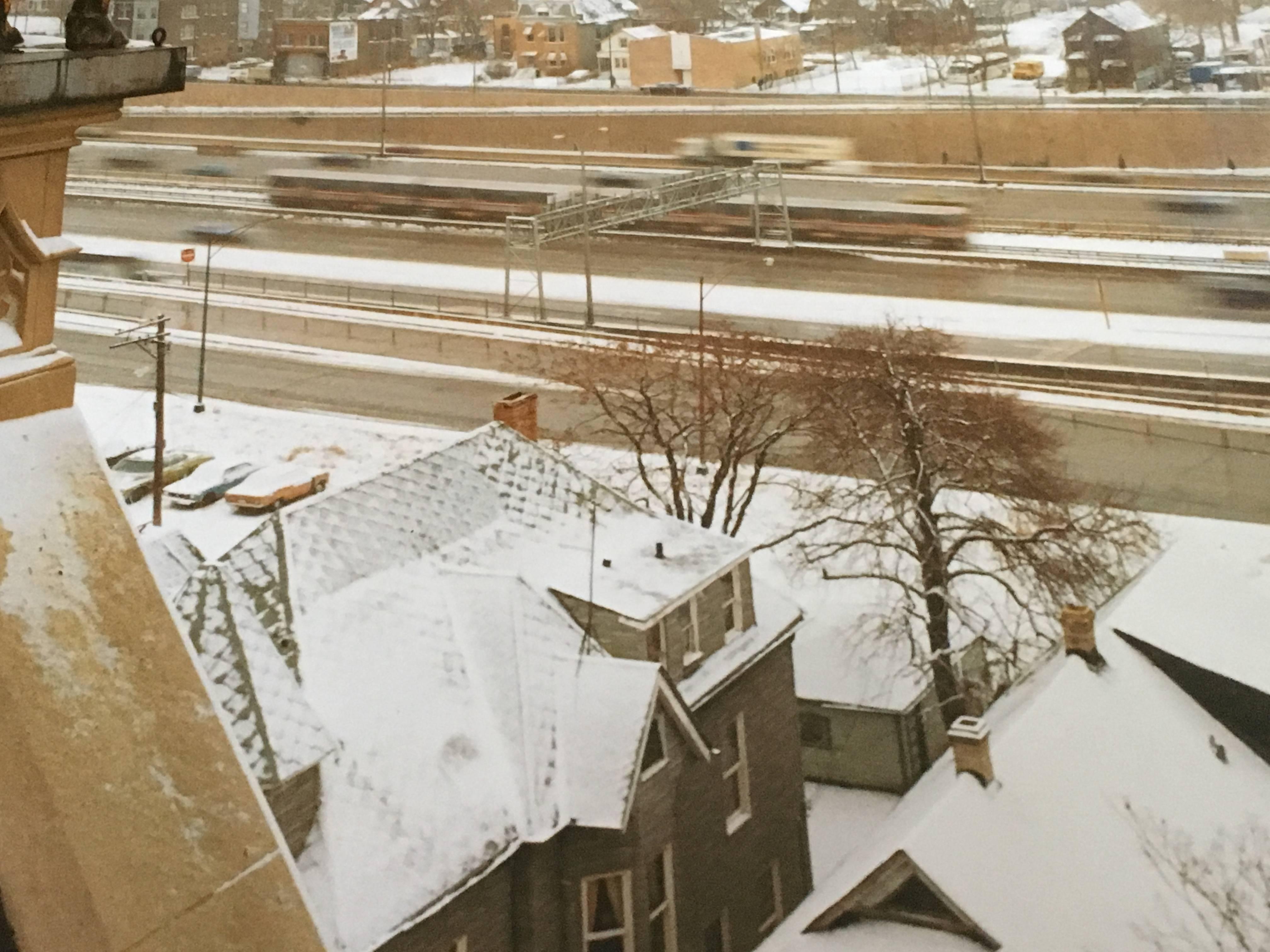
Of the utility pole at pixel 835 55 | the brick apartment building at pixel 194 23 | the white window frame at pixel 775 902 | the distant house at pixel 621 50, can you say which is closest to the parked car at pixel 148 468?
the brick apartment building at pixel 194 23

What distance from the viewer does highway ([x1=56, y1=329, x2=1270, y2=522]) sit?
5984 millimetres

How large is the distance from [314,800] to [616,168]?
6.09m

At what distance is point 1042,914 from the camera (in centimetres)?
401

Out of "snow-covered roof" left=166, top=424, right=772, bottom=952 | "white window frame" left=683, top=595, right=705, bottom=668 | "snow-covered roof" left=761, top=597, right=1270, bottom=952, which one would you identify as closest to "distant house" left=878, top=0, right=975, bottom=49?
"snow-covered roof" left=761, top=597, right=1270, bottom=952

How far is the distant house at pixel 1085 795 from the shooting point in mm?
4055

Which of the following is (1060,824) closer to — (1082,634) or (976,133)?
(1082,634)

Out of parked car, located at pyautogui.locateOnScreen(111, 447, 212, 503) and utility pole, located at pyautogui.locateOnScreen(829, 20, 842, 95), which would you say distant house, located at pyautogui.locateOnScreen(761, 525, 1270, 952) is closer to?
parked car, located at pyautogui.locateOnScreen(111, 447, 212, 503)

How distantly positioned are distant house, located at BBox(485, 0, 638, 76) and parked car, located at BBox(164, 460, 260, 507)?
4.49m

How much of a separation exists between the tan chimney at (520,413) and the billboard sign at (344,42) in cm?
326

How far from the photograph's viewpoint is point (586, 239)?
7496mm

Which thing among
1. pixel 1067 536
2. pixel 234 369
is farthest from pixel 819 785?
pixel 234 369

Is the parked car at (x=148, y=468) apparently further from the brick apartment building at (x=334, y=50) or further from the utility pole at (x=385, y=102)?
the utility pole at (x=385, y=102)

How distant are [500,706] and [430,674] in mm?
286

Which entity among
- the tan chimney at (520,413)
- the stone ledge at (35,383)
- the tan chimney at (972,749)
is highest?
the stone ledge at (35,383)
